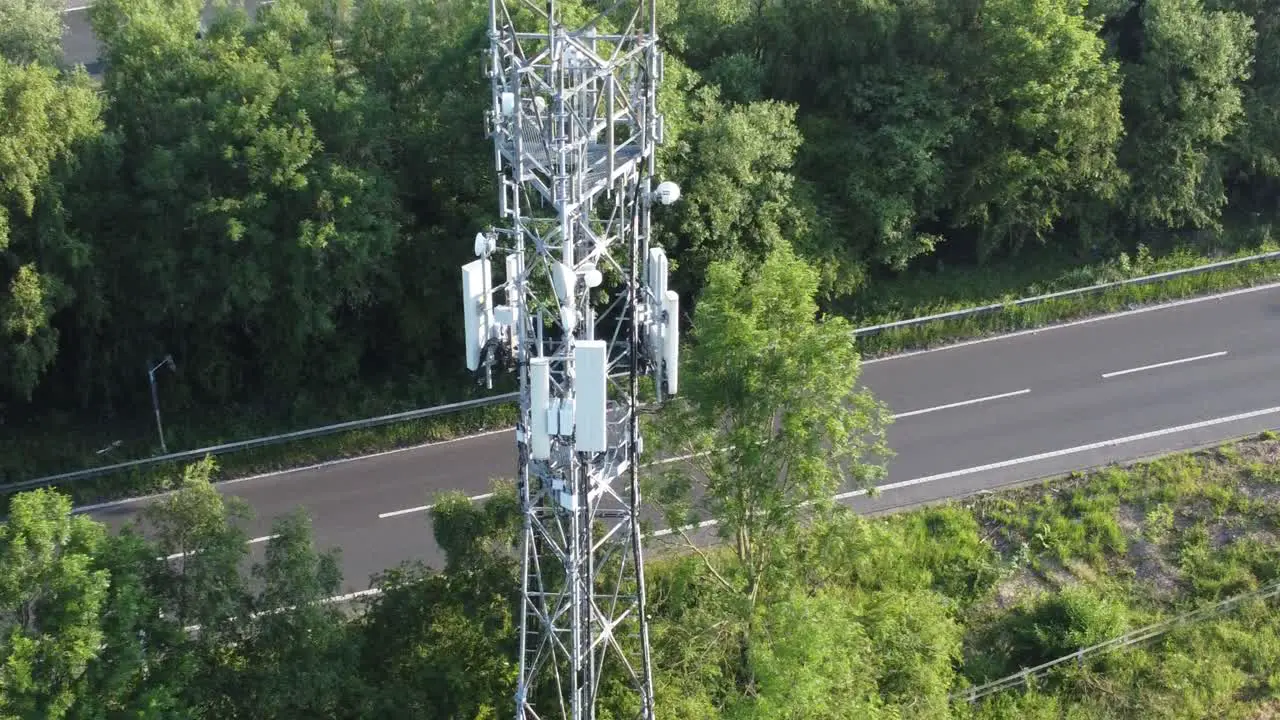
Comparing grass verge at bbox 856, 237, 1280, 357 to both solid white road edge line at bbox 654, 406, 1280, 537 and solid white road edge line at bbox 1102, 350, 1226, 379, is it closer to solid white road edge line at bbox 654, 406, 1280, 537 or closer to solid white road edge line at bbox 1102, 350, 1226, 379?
solid white road edge line at bbox 1102, 350, 1226, 379

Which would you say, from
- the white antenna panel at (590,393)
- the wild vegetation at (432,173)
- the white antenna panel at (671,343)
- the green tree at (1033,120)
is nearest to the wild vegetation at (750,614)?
the white antenna panel at (671,343)

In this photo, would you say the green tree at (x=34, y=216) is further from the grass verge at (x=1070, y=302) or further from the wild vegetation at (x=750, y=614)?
the grass verge at (x=1070, y=302)

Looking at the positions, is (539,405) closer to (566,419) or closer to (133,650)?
(566,419)

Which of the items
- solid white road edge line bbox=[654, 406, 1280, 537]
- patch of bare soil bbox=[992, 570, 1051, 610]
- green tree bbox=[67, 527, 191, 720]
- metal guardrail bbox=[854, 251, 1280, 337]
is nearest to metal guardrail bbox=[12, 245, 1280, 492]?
metal guardrail bbox=[854, 251, 1280, 337]

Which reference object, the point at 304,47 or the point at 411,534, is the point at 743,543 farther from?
the point at 304,47

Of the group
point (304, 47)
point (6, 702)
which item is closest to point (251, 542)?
point (6, 702)
